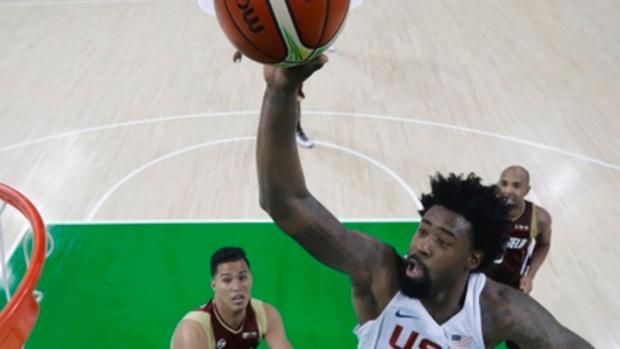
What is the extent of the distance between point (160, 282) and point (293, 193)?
3011 millimetres

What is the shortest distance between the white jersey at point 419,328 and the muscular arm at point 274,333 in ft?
4.33

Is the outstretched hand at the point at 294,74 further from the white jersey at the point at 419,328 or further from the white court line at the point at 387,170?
the white court line at the point at 387,170

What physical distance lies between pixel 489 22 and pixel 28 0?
9452mm

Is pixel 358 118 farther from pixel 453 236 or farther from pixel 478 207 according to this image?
pixel 453 236

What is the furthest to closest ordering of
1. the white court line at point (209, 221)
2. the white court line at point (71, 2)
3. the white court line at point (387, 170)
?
the white court line at point (71, 2) < the white court line at point (387, 170) < the white court line at point (209, 221)

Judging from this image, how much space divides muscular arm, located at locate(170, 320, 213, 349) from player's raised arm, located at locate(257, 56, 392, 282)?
1.38 meters

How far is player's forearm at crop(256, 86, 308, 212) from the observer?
5.15ft

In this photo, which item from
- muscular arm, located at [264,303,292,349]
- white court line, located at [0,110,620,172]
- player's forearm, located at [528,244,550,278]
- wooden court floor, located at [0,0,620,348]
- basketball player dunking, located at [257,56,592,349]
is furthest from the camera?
white court line, located at [0,110,620,172]

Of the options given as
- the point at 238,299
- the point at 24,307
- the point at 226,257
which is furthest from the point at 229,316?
the point at 24,307

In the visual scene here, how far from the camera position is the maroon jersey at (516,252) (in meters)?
3.41

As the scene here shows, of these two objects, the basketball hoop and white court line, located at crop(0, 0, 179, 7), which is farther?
white court line, located at crop(0, 0, 179, 7)

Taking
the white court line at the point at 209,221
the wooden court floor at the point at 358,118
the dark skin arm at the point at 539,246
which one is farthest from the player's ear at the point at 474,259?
the white court line at the point at 209,221

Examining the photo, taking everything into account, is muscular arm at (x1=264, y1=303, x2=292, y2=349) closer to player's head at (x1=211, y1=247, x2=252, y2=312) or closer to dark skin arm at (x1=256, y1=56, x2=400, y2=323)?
player's head at (x1=211, y1=247, x2=252, y2=312)

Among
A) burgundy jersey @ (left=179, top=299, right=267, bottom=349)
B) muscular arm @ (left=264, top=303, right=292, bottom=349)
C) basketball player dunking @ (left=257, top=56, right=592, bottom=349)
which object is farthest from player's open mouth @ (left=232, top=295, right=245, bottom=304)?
basketball player dunking @ (left=257, top=56, right=592, bottom=349)
